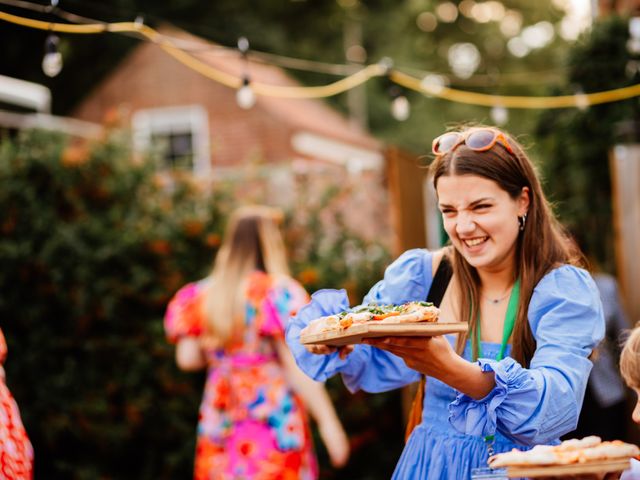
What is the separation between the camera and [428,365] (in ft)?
8.00

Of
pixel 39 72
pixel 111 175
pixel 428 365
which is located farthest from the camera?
pixel 39 72

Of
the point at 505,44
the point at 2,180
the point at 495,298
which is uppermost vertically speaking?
the point at 505,44

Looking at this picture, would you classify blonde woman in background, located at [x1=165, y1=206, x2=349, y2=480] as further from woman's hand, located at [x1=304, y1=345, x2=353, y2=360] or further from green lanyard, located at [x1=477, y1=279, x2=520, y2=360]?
green lanyard, located at [x1=477, y1=279, x2=520, y2=360]

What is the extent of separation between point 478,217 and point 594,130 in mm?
5814

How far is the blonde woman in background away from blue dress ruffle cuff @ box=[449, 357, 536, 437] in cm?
208

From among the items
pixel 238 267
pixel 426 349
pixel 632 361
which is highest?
pixel 238 267

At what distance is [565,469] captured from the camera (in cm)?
211

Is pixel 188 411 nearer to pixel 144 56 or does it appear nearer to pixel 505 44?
pixel 144 56

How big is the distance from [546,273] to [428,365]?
0.53 meters

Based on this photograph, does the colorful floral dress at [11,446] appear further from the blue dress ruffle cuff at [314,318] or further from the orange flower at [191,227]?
the orange flower at [191,227]

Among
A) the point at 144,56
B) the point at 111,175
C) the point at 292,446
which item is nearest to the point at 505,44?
the point at 144,56

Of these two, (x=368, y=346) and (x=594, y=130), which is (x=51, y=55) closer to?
(x=368, y=346)

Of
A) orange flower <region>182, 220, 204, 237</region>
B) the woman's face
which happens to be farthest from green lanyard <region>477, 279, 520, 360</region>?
orange flower <region>182, 220, 204, 237</region>

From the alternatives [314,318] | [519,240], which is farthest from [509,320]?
[314,318]
